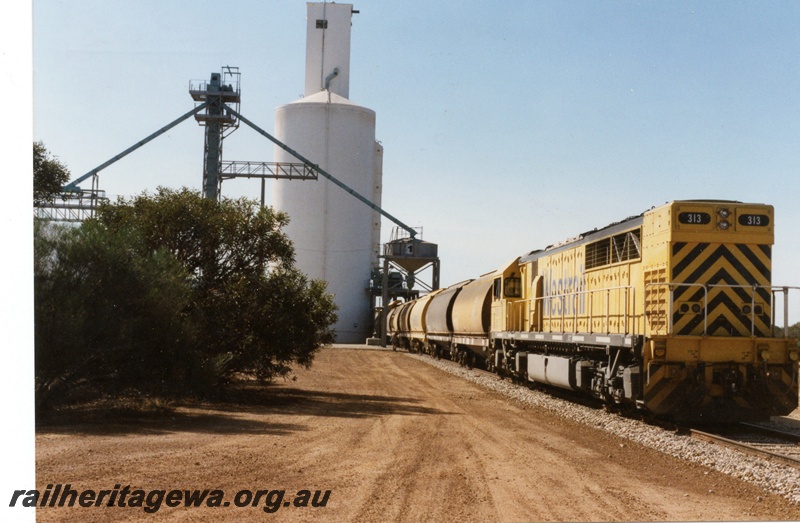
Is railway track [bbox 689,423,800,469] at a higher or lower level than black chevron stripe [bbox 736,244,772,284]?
lower

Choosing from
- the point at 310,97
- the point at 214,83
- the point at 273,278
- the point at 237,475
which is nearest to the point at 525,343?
the point at 273,278

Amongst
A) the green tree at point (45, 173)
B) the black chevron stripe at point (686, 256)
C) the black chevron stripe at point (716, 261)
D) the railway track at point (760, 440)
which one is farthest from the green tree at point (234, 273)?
the railway track at point (760, 440)

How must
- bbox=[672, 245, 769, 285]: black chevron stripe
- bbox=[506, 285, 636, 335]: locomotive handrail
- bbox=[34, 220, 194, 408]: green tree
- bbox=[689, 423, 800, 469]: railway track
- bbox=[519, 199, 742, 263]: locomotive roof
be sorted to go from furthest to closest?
bbox=[519, 199, 742, 263]: locomotive roof, bbox=[506, 285, 636, 335]: locomotive handrail, bbox=[672, 245, 769, 285]: black chevron stripe, bbox=[34, 220, 194, 408]: green tree, bbox=[689, 423, 800, 469]: railway track

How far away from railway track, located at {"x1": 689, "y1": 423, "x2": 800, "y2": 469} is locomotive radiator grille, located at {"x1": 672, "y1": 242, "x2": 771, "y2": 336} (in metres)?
1.95

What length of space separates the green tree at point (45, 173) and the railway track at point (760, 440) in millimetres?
21426

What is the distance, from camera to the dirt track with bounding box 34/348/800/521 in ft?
29.4

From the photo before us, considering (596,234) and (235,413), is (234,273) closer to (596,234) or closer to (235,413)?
(235,413)

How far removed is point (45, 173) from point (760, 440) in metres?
25.3

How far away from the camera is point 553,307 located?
22.4 m

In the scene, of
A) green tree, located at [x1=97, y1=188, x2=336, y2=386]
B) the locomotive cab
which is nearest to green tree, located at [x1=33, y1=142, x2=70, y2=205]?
green tree, located at [x1=97, y1=188, x2=336, y2=386]

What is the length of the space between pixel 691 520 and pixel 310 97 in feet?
167

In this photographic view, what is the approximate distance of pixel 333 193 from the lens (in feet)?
178

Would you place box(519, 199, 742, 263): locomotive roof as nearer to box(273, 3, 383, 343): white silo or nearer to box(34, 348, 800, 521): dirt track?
box(34, 348, 800, 521): dirt track

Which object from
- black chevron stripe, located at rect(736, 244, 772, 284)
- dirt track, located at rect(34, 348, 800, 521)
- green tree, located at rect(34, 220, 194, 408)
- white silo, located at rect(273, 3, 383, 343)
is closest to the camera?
dirt track, located at rect(34, 348, 800, 521)
